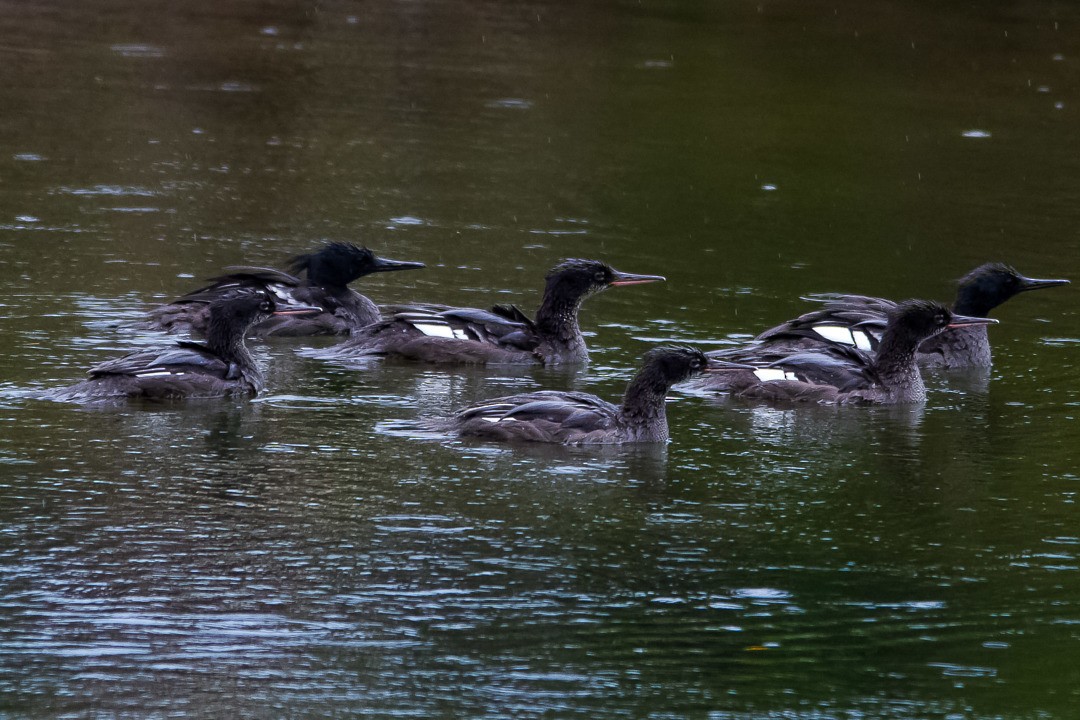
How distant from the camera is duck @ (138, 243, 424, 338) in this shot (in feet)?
Answer: 45.3

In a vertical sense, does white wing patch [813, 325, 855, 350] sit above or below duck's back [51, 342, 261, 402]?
above

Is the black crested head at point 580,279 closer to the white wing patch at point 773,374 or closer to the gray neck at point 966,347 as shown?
the white wing patch at point 773,374

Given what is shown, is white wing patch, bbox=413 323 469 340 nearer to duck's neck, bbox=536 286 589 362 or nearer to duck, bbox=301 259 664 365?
duck, bbox=301 259 664 365

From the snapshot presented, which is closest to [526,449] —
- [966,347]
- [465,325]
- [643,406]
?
[643,406]

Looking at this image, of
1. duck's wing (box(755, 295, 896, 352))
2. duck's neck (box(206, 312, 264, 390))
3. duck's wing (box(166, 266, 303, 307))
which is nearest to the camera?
duck's neck (box(206, 312, 264, 390))

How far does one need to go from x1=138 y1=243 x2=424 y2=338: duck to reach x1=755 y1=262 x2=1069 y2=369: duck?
3.10 meters

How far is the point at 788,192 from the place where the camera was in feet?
66.1

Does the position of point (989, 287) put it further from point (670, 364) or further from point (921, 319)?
point (670, 364)

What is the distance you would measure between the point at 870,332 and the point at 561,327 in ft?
7.53

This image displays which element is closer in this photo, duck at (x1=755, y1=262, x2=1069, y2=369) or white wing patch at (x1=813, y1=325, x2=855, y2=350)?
duck at (x1=755, y1=262, x2=1069, y2=369)

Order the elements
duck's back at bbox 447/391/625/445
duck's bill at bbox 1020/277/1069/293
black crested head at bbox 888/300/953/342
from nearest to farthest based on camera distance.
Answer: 1. duck's back at bbox 447/391/625/445
2. black crested head at bbox 888/300/953/342
3. duck's bill at bbox 1020/277/1069/293

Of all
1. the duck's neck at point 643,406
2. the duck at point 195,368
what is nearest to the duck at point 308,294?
the duck at point 195,368

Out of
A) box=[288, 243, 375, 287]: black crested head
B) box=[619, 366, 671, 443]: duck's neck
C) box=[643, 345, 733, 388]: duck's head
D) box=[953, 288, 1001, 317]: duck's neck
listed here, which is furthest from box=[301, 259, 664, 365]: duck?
box=[953, 288, 1001, 317]: duck's neck

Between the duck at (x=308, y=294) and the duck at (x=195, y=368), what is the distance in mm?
956
